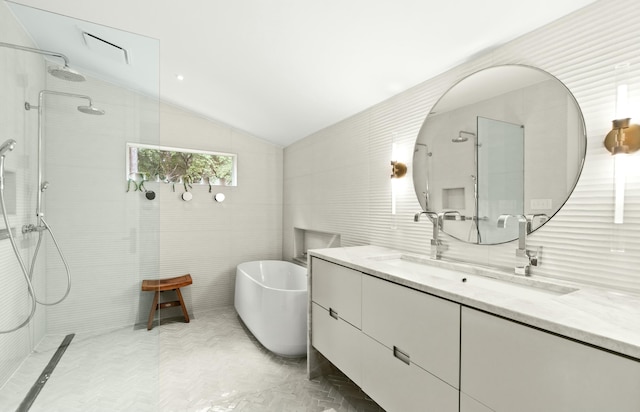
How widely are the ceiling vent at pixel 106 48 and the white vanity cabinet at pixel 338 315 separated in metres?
1.78

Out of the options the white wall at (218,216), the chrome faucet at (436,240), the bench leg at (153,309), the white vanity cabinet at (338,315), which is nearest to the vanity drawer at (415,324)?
the white vanity cabinet at (338,315)

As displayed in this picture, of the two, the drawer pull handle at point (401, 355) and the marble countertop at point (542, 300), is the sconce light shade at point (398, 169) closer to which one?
the marble countertop at point (542, 300)

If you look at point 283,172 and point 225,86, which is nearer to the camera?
point 225,86

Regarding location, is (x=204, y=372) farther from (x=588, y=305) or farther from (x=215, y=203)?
(x=588, y=305)

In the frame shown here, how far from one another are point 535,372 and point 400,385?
66 centimetres

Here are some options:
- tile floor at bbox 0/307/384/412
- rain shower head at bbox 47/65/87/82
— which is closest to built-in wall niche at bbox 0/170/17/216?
rain shower head at bbox 47/65/87/82

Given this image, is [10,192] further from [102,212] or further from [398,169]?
[398,169]

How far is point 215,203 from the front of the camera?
373cm

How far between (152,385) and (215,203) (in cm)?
220

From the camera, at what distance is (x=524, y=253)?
1.36m

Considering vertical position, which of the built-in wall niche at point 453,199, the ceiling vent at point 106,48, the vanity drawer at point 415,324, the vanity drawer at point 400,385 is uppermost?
the ceiling vent at point 106,48

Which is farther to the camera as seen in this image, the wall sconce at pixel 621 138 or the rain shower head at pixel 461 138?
the rain shower head at pixel 461 138

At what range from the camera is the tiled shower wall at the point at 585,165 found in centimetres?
109

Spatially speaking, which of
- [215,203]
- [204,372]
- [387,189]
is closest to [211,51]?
[387,189]
